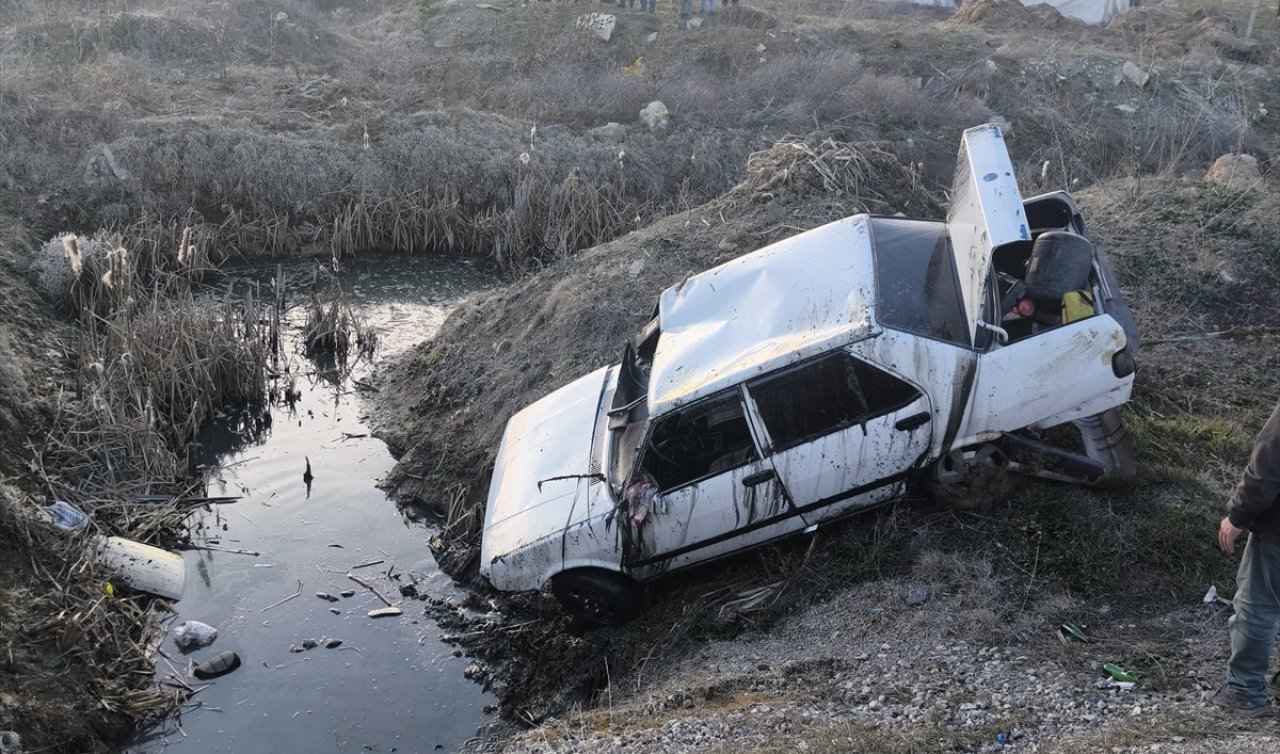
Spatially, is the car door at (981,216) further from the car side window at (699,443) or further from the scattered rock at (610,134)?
the scattered rock at (610,134)

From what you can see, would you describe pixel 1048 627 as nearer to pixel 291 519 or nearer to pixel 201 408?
pixel 291 519

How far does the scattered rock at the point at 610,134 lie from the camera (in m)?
17.6

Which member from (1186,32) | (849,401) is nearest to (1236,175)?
(849,401)

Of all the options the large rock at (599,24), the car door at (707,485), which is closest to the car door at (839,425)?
the car door at (707,485)

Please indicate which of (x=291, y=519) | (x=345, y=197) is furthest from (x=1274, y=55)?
(x=291, y=519)

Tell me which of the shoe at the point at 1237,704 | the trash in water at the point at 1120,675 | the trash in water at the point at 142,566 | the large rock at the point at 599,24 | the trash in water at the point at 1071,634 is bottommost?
the trash in water at the point at 142,566

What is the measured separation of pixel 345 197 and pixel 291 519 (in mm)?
8185

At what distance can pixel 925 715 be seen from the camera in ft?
16.6

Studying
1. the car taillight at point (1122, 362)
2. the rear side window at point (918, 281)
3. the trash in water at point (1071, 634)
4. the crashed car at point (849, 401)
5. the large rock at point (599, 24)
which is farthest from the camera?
the large rock at point (599, 24)

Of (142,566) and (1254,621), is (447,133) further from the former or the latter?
(1254,621)

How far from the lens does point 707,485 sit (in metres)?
6.27

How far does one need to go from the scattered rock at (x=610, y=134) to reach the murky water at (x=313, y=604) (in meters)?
7.84

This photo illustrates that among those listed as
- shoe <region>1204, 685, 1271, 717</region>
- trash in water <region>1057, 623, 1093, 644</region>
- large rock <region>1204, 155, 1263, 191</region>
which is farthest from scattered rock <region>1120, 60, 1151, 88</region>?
shoe <region>1204, 685, 1271, 717</region>

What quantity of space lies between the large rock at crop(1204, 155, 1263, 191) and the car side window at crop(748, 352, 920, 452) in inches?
262
